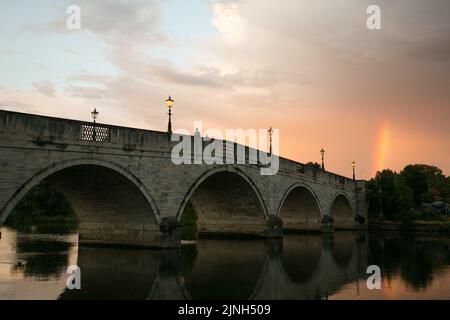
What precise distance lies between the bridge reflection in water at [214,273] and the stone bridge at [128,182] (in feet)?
4.99

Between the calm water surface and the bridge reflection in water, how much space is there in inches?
1.2

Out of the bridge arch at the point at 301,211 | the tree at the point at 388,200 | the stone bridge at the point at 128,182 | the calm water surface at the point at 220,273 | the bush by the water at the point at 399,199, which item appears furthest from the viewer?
the tree at the point at 388,200

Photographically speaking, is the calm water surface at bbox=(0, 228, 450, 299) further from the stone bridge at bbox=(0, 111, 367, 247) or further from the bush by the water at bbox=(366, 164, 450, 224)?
the bush by the water at bbox=(366, 164, 450, 224)

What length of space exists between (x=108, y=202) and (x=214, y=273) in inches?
324

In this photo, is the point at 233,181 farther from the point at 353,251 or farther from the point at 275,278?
the point at 275,278

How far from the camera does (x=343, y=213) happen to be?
179 ft

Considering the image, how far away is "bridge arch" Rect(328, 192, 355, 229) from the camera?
5303 centimetres

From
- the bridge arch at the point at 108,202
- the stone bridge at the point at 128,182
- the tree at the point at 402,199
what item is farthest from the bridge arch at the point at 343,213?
the bridge arch at the point at 108,202

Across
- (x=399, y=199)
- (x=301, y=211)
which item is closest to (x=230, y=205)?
(x=301, y=211)

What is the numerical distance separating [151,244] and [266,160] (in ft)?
43.7

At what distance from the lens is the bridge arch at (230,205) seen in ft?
104

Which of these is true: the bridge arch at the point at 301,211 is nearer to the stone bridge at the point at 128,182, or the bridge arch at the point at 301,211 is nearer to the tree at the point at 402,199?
the stone bridge at the point at 128,182
